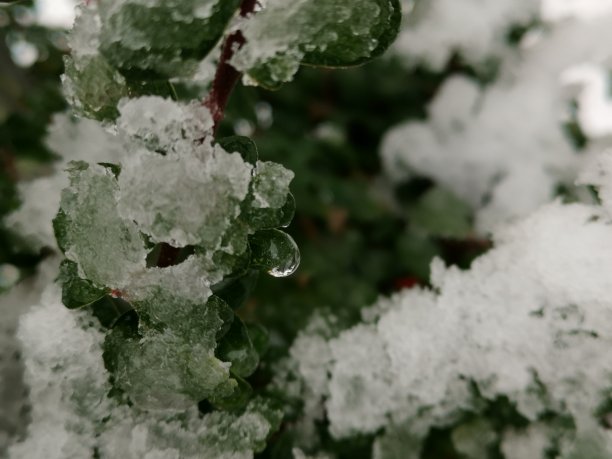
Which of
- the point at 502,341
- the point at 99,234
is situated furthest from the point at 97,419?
the point at 502,341

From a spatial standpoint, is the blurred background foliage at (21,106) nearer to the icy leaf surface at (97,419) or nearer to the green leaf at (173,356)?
the icy leaf surface at (97,419)

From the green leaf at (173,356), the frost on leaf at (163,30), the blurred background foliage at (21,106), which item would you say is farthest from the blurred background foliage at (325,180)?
the frost on leaf at (163,30)

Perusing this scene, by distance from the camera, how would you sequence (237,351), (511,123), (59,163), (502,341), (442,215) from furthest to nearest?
(511,123) < (442,215) < (59,163) < (502,341) < (237,351)

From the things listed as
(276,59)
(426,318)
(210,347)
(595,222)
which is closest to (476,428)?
(426,318)

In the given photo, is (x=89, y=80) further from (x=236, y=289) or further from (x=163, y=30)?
(x=236, y=289)

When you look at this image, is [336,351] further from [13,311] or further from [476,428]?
[13,311]

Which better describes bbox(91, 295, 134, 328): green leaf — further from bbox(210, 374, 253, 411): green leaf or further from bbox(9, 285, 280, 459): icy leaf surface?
bbox(210, 374, 253, 411): green leaf
